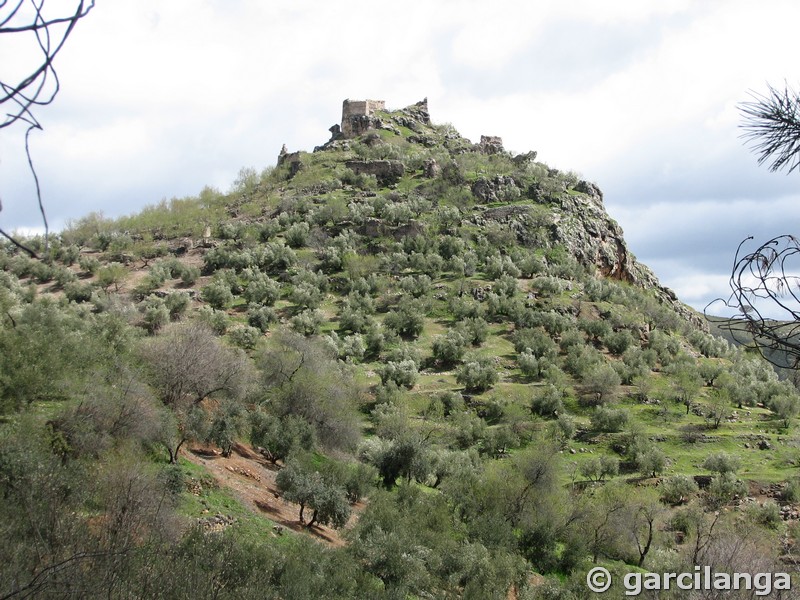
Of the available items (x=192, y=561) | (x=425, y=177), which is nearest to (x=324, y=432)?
(x=192, y=561)

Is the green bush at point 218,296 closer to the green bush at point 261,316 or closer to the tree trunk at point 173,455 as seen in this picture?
the green bush at point 261,316

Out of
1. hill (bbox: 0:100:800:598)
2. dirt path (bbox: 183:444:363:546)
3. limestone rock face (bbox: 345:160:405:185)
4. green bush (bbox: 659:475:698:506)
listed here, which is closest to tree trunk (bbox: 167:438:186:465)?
hill (bbox: 0:100:800:598)

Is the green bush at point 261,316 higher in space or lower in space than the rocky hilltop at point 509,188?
lower

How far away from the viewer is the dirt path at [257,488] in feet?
69.7

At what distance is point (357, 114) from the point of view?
103m

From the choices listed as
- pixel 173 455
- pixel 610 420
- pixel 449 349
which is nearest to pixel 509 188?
pixel 449 349

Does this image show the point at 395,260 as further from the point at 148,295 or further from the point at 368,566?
the point at 368,566

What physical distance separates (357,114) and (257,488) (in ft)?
290

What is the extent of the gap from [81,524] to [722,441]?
36.6 m

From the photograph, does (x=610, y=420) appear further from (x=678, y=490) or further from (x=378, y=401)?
(x=378, y=401)

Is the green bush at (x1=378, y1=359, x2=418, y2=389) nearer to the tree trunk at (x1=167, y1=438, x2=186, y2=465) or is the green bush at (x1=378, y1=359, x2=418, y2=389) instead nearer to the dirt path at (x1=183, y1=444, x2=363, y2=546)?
the dirt path at (x1=183, y1=444, x2=363, y2=546)

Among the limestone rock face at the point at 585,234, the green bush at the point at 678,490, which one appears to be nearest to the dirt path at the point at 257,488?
the green bush at the point at 678,490

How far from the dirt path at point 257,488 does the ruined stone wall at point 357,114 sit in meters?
81.2

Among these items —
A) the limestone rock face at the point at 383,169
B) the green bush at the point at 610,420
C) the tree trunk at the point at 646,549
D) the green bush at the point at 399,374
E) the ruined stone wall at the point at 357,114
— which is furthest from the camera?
the ruined stone wall at the point at 357,114
